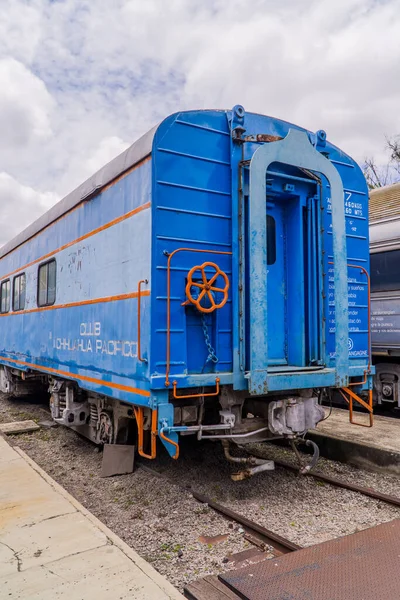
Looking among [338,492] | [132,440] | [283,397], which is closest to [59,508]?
[132,440]

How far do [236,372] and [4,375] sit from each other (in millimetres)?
8576

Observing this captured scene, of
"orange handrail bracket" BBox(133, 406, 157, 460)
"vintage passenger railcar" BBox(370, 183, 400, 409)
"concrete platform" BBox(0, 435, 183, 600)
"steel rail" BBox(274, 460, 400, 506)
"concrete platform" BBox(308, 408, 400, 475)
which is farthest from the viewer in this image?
"vintage passenger railcar" BBox(370, 183, 400, 409)

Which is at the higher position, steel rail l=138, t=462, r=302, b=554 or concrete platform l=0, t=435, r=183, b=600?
concrete platform l=0, t=435, r=183, b=600

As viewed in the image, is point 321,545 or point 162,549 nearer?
point 321,545

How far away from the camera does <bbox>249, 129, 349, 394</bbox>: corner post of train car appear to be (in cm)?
455

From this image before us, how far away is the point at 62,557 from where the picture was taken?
133 inches

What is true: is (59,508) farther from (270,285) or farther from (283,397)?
(270,285)

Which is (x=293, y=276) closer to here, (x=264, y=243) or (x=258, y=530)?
(x=264, y=243)

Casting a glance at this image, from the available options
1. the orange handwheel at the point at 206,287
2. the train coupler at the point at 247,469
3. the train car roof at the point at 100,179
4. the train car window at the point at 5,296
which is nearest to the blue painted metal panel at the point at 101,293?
the train car roof at the point at 100,179

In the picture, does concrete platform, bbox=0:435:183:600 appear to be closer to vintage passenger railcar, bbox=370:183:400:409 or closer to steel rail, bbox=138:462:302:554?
steel rail, bbox=138:462:302:554

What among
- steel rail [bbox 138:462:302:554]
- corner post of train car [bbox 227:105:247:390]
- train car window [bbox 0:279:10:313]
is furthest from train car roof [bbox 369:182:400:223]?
train car window [bbox 0:279:10:313]

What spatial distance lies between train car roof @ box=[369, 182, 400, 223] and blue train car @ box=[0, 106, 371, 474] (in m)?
4.08

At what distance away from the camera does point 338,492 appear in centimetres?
512

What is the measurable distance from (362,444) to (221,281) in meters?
2.94
